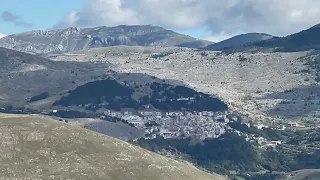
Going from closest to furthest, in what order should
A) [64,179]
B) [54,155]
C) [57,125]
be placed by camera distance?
[64,179] < [54,155] < [57,125]

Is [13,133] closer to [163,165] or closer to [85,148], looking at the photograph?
[85,148]

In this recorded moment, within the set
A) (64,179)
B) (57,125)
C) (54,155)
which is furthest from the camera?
(57,125)

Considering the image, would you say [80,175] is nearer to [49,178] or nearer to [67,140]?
[49,178]

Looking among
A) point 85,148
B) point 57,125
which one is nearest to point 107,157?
point 85,148

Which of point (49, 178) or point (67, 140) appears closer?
point (49, 178)

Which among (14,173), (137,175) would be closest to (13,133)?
(14,173)

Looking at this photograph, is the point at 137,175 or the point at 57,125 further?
the point at 57,125
